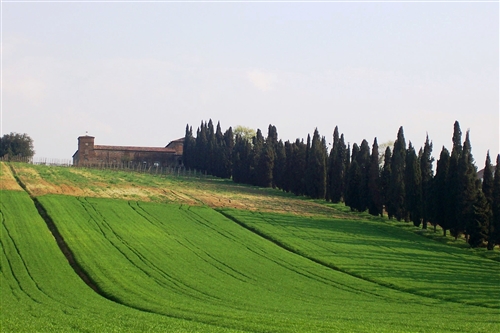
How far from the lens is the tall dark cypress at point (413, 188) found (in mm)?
65062

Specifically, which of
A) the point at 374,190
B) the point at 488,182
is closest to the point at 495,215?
the point at 488,182

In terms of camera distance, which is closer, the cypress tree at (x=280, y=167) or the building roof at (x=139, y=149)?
the cypress tree at (x=280, y=167)

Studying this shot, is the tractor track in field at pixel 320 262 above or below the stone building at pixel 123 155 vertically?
below

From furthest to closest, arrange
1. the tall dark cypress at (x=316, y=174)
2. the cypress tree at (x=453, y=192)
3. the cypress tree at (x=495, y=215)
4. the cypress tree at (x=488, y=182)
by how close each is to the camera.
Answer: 1. the tall dark cypress at (x=316, y=174)
2. the cypress tree at (x=453, y=192)
3. the cypress tree at (x=488, y=182)
4. the cypress tree at (x=495, y=215)

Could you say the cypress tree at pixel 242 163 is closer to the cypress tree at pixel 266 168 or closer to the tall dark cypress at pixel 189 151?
the cypress tree at pixel 266 168

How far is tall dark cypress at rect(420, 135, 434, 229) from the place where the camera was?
61.9 m

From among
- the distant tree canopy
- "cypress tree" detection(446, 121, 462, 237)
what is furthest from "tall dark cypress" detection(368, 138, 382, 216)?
the distant tree canopy

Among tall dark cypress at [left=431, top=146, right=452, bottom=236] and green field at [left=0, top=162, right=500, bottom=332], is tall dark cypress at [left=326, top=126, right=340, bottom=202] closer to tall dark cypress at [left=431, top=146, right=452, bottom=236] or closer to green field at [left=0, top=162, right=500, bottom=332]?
green field at [left=0, top=162, right=500, bottom=332]

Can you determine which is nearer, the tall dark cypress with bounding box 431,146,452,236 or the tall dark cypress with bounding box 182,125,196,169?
the tall dark cypress with bounding box 431,146,452,236

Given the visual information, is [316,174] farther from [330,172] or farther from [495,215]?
[495,215]

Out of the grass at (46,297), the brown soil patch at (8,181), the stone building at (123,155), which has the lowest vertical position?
the grass at (46,297)

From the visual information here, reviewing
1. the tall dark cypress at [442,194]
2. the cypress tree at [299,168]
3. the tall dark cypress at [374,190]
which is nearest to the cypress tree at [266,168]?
the cypress tree at [299,168]

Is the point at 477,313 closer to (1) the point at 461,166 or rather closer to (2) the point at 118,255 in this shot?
(2) the point at 118,255

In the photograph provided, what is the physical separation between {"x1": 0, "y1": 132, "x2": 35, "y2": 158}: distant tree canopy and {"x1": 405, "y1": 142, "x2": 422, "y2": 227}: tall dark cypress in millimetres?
81961
